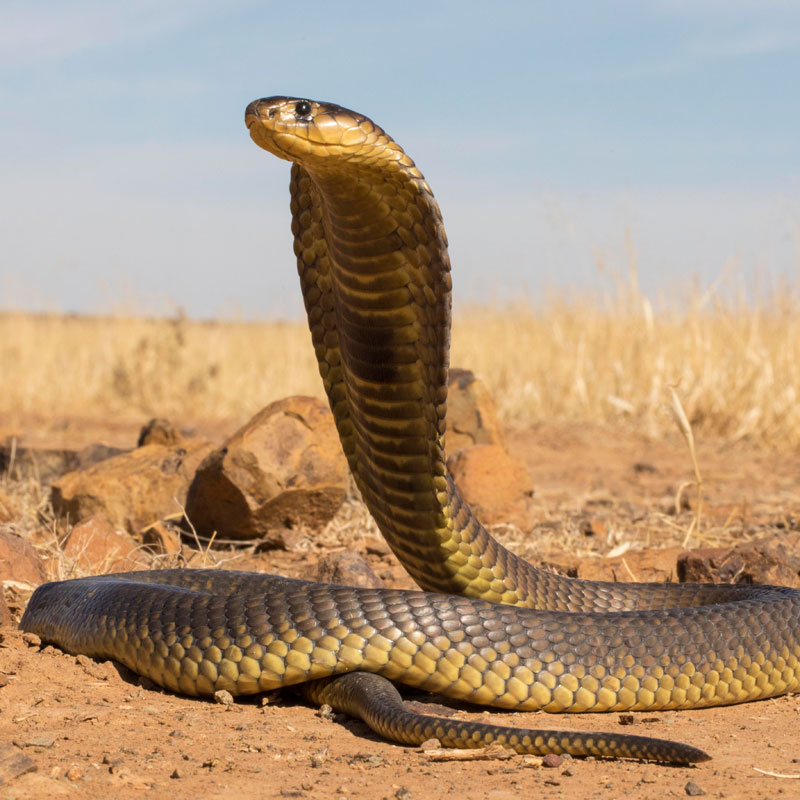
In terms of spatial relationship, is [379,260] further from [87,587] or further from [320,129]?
[87,587]

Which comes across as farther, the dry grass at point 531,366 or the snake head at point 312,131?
the dry grass at point 531,366

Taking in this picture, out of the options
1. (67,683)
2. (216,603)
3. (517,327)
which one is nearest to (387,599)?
(216,603)

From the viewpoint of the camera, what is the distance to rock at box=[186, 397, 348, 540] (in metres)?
6.19

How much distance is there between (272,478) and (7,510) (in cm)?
160

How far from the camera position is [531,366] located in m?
13.8

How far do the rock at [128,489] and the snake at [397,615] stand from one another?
2.34 m

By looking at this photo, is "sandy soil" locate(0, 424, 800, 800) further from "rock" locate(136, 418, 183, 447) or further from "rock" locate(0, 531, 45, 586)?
"rock" locate(136, 418, 183, 447)

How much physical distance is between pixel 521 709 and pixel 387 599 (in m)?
0.59

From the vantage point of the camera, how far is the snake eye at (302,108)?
3055mm

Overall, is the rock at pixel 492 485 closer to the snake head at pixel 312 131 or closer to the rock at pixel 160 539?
the rock at pixel 160 539

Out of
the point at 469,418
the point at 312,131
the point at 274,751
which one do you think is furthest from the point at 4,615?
the point at 469,418

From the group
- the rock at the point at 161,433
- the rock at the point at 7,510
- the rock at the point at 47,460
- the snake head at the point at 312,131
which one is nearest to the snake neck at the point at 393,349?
the snake head at the point at 312,131

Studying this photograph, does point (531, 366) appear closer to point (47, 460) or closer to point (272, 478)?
point (47, 460)

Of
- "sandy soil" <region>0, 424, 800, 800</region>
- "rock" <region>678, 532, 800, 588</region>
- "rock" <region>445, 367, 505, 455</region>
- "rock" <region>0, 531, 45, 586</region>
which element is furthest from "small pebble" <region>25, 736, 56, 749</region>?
"rock" <region>445, 367, 505, 455</region>
